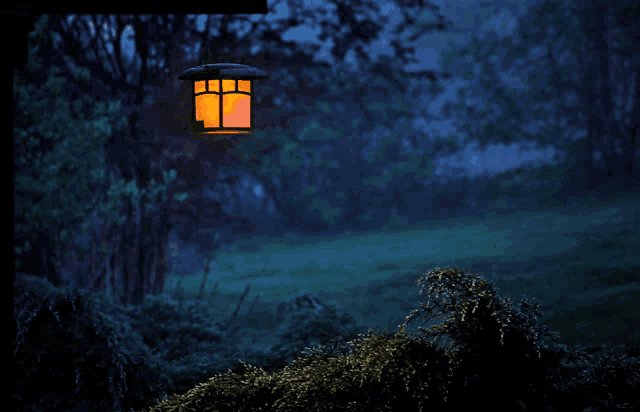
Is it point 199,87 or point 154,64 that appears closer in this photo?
point 199,87

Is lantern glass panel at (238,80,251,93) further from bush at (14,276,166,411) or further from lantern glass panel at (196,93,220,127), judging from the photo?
bush at (14,276,166,411)

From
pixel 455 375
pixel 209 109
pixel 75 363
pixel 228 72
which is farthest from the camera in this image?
pixel 75 363

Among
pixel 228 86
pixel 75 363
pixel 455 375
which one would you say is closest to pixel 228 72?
pixel 228 86

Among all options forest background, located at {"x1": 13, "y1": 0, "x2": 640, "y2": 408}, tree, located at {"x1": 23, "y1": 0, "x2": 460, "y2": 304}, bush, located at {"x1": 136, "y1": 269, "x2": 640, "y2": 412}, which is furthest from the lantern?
tree, located at {"x1": 23, "y1": 0, "x2": 460, "y2": 304}

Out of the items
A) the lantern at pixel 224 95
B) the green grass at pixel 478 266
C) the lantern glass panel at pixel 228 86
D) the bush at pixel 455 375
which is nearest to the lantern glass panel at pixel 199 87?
the lantern at pixel 224 95

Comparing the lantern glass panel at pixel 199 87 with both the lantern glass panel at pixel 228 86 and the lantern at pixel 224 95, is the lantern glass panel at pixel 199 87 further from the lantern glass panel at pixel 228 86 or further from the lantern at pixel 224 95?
the lantern glass panel at pixel 228 86

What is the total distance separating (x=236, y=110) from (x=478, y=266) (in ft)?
26.0

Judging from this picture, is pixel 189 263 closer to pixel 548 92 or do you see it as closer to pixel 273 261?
pixel 273 261

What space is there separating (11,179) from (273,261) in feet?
42.2

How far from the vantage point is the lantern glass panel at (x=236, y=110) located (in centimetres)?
463

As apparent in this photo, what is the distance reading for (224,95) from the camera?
462 centimetres

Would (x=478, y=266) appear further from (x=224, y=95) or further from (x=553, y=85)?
(x=553, y=85)

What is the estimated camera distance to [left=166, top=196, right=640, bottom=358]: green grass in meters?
7.67

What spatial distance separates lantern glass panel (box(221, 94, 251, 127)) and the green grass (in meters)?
3.46
